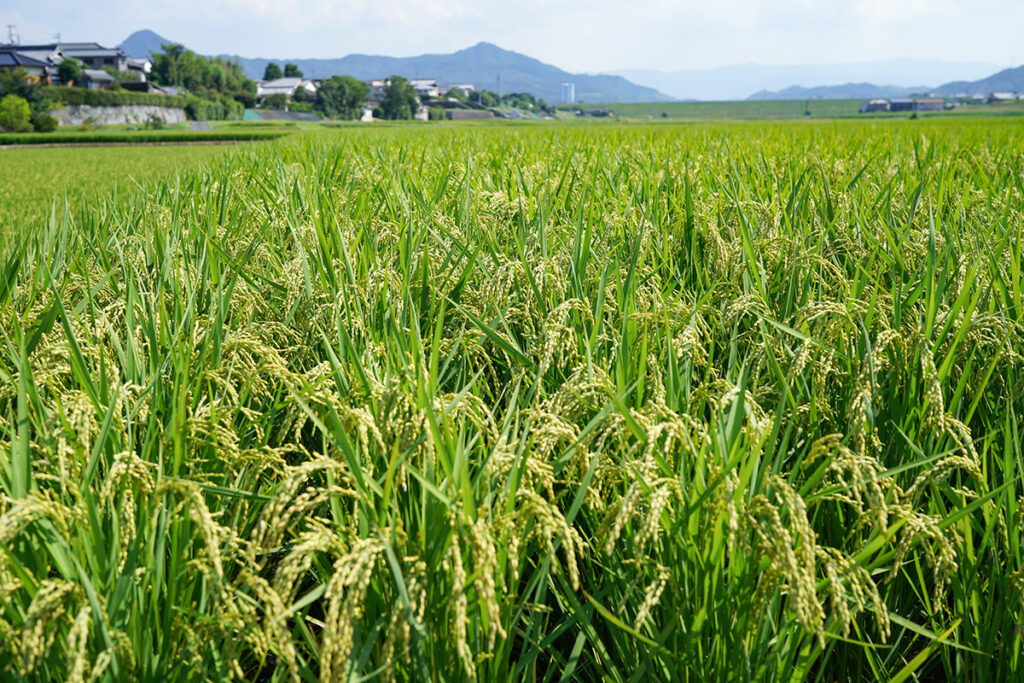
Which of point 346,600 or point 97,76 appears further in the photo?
point 97,76

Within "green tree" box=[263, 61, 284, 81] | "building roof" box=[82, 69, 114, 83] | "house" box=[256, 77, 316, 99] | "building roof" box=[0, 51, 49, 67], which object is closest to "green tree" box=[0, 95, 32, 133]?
"building roof" box=[82, 69, 114, 83]

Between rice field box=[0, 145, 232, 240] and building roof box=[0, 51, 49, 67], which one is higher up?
building roof box=[0, 51, 49, 67]

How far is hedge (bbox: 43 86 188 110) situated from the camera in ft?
197

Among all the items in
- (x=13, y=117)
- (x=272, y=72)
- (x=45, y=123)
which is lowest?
(x=45, y=123)

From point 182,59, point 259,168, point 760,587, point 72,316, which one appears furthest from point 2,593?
point 182,59

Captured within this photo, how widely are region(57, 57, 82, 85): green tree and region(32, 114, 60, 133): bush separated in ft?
127

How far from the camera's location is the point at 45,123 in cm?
4653

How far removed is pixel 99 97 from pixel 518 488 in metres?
77.0

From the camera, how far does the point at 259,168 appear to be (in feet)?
17.0

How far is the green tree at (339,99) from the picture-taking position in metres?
99.3

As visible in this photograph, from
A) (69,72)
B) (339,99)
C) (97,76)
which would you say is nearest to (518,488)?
(69,72)

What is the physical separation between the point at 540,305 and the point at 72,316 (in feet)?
4.39

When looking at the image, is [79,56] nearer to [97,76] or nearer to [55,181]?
[97,76]

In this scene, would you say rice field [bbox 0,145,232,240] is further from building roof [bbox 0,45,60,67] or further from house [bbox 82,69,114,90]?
building roof [bbox 0,45,60,67]
